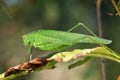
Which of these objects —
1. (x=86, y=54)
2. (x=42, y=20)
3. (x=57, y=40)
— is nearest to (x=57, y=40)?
(x=57, y=40)

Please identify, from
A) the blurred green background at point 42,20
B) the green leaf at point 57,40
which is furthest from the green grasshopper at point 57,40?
the blurred green background at point 42,20

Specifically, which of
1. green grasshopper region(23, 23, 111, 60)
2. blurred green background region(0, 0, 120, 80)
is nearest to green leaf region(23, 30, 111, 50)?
green grasshopper region(23, 23, 111, 60)

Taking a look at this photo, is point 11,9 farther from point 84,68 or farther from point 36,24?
point 84,68

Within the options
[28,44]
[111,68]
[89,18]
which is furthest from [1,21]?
[28,44]

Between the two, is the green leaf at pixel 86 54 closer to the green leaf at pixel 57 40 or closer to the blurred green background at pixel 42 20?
the green leaf at pixel 57 40

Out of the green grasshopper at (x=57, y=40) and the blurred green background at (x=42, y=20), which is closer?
the green grasshopper at (x=57, y=40)

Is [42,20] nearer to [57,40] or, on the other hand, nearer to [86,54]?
[57,40]

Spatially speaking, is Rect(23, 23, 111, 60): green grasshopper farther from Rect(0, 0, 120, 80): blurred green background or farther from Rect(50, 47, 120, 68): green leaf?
Rect(0, 0, 120, 80): blurred green background

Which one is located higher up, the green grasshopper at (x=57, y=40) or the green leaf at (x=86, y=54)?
the green grasshopper at (x=57, y=40)
